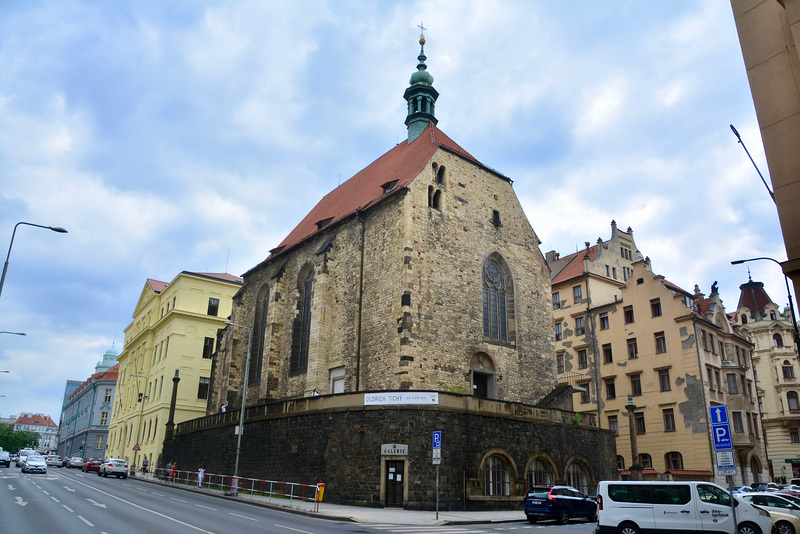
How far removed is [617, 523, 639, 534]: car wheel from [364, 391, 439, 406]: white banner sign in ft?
29.5

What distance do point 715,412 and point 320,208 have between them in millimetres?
35402

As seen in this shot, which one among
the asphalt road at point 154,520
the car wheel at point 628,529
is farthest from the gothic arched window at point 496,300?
the car wheel at point 628,529

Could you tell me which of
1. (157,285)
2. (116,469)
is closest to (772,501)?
(116,469)

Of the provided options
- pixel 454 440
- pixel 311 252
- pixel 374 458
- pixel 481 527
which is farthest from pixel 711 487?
pixel 311 252

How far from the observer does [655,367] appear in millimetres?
38156

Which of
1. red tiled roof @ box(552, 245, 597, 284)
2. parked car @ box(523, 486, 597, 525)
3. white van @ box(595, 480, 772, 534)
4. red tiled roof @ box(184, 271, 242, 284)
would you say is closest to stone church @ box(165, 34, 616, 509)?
parked car @ box(523, 486, 597, 525)

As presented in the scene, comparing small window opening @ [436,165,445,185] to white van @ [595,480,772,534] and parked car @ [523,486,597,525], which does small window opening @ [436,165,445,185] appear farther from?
white van @ [595,480,772,534]

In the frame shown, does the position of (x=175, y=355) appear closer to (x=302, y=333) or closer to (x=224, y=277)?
(x=224, y=277)

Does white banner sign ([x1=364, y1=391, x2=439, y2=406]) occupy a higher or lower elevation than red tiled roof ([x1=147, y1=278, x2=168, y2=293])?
lower

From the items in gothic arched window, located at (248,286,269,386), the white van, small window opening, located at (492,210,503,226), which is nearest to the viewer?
the white van

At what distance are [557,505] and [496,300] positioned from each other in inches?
565

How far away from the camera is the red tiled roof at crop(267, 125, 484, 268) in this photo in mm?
32344

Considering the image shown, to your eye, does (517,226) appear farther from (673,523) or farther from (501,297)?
(673,523)

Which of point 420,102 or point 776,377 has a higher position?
point 420,102
